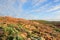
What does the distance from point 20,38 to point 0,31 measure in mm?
1240

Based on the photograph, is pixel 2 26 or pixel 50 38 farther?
pixel 50 38

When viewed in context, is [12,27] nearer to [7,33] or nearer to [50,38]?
[7,33]

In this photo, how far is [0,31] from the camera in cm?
1051

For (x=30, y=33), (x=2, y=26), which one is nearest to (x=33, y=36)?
(x=30, y=33)

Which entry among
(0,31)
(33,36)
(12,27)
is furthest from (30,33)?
(0,31)

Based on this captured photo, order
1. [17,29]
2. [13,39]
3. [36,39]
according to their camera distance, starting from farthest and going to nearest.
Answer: [17,29] → [36,39] → [13,39]

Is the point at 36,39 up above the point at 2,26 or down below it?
below

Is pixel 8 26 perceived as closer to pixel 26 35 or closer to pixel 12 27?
pixel 12 27

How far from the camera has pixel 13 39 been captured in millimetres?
9977

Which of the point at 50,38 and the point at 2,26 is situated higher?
the point at 2,26

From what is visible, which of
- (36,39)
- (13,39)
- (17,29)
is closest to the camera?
(13,39)

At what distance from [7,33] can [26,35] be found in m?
1.18

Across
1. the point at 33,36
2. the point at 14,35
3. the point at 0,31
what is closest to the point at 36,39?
the point at 33,36

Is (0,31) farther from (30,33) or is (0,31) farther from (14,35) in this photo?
(30,33)
